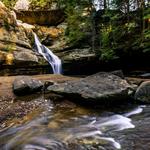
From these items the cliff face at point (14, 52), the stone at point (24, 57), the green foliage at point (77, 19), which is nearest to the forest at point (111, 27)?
the green foliage at point (77, 19)

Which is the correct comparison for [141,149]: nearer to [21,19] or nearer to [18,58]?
[18,58]

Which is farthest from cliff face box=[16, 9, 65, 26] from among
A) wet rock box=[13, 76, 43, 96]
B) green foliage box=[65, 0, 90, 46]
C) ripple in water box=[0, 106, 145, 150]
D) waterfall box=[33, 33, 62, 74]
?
ripple in water box=[0, 106, 145, 150]

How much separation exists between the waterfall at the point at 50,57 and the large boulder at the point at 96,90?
315 inches

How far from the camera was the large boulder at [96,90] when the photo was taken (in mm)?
9453

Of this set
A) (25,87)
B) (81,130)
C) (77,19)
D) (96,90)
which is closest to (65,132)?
(81,130)

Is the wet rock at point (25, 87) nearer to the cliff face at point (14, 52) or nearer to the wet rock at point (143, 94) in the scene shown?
the wet rock at point (143, 94)

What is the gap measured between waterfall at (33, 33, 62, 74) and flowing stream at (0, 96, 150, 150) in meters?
9.10

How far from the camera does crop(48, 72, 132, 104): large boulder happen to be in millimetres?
9453

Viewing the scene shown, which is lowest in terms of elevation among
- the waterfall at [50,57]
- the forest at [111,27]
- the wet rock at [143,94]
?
the wet rock at [143,94]

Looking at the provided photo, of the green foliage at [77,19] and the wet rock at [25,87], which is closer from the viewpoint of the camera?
the wet rock at [25,87]

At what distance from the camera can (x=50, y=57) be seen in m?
19.4

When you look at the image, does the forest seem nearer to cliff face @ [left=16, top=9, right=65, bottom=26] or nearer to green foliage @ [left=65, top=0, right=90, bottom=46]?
green foliage @ [left=65, top=0, right=90, bottom=46]

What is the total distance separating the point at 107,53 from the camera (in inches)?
727

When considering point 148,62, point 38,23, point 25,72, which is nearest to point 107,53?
point 148,62
